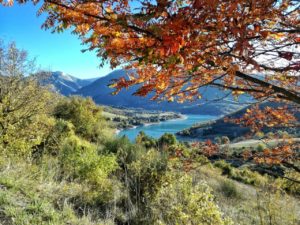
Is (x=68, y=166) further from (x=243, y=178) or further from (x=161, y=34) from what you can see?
(x=243, y=178)

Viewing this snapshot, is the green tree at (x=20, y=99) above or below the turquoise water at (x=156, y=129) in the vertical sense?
above

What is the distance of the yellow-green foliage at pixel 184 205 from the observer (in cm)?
533

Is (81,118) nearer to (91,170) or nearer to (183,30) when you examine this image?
(91,170)

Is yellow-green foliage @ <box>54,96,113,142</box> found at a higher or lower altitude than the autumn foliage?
lower

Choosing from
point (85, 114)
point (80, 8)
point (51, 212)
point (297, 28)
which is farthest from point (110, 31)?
point (85, 114)

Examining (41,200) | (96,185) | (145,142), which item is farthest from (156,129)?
(41,200)

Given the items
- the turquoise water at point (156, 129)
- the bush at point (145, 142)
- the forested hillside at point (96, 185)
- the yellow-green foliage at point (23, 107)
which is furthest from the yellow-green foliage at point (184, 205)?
the turquoise water at point (156, 129)

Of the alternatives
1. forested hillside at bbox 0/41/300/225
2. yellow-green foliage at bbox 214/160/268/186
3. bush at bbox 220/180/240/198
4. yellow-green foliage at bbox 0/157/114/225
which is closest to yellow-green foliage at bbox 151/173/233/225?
forested hillside at bbox 0/41/300/225

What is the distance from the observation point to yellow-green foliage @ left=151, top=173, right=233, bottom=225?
533 cm

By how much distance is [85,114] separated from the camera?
2450cm

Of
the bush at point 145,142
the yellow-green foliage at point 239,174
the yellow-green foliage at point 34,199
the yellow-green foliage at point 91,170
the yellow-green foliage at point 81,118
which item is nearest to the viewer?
the yellow-green foliage at point 34,199

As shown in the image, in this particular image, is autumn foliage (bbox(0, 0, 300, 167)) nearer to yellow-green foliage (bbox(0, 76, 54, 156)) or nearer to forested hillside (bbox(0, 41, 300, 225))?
forested hillside (bbox(0, 41, 300, 225))

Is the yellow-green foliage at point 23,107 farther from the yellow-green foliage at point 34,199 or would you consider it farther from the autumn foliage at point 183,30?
the autumn foliage at point 183,30

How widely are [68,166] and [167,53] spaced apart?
6797mm
